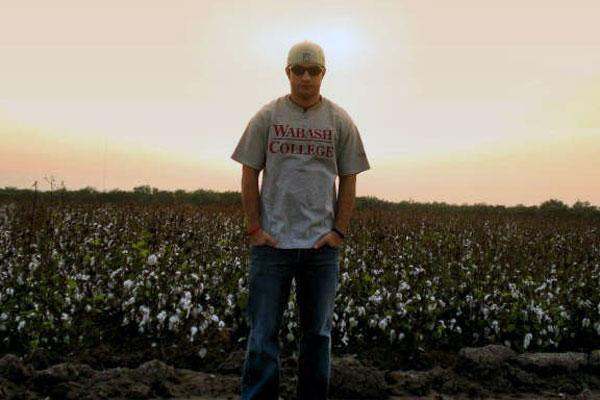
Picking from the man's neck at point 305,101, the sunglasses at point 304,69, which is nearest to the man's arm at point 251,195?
the man's neck at point 305,101

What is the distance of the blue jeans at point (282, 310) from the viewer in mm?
4203

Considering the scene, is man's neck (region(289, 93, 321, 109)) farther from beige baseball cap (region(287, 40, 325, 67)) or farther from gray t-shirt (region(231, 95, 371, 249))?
beige baseball cap (region(287, 40, 325, 67))

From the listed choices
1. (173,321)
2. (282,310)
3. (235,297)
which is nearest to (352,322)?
(235,297)

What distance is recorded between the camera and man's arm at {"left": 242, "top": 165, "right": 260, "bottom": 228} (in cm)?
420

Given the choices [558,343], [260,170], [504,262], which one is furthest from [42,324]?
[504,262]

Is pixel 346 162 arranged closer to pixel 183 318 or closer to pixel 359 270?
pixel 183 318

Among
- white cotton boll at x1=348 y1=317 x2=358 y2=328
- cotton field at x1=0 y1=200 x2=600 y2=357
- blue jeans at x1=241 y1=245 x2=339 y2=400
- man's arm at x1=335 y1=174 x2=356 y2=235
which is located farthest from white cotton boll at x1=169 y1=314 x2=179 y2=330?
man's arm at x1=335 y1=174 x2=356 y2=235

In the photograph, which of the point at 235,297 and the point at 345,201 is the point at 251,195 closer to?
the point at 345,201

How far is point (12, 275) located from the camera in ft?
32.2

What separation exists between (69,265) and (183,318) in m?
3.36

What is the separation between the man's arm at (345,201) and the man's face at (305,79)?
2.03 feet

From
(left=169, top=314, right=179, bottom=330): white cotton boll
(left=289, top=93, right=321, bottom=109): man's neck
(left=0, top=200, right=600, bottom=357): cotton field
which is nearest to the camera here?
(left=289, top=93, right=321, bottom=109): man's neck

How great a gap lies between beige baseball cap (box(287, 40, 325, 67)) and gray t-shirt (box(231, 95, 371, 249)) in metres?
0.28

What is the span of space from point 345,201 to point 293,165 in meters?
0.44
